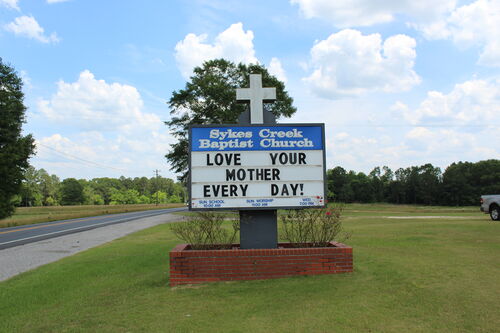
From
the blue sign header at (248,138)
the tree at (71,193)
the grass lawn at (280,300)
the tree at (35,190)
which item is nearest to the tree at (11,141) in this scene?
the grass lawn at (280,300)

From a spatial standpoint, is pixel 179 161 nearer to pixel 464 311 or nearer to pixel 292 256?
pixel 292 256

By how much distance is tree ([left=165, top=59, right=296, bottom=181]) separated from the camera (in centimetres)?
3756

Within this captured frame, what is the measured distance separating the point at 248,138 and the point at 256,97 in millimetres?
1083

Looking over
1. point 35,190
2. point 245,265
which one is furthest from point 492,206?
point 35,190

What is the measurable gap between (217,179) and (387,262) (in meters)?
3.95

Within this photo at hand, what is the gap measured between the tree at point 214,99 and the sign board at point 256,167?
93.5ft

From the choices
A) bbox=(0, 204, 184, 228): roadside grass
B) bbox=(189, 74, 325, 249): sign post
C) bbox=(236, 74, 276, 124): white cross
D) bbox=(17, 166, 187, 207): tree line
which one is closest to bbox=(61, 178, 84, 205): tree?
bbox=(17, 166, 187, 207): tree line

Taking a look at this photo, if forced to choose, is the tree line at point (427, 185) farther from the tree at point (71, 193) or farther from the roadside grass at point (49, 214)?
the tree at point (71, 193)

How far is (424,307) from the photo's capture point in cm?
489

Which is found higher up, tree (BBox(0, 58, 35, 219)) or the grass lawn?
tree (BBox(0, 58, 35, 219))

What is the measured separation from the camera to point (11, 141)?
37.1 m

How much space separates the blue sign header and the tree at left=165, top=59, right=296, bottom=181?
28.5m

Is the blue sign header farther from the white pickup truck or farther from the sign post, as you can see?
the white pickup truck

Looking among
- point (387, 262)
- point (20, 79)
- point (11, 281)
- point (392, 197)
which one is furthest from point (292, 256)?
point (392, 197)
